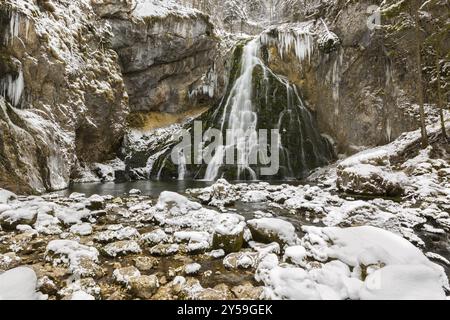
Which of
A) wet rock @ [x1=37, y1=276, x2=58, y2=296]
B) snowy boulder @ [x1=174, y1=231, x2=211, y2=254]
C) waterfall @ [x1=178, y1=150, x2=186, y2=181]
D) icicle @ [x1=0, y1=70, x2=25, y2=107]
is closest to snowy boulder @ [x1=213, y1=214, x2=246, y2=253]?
snowy boulder @ [x1=174, y1=231, x2=211, y2=254]

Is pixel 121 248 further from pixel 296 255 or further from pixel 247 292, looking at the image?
pixel 296 255

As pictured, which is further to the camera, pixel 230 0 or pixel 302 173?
pixel 230 0

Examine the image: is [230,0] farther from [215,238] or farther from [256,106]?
[215,238]

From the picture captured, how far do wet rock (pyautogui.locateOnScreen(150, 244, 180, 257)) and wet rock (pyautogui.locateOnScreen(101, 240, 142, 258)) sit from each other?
10.5 inches

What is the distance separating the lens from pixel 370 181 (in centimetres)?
903

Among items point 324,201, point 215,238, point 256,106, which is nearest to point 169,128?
point 256,106

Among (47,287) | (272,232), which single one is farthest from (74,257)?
(272,232)

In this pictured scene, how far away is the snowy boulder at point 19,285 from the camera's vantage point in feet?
9.32

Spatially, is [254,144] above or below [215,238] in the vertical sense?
above

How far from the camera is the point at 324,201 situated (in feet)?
26.7

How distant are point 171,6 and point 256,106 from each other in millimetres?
11250

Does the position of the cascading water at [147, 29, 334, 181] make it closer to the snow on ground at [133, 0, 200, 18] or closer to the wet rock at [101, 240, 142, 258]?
the snow on ground at [133, 0, 200, 18]

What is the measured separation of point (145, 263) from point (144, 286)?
719mm

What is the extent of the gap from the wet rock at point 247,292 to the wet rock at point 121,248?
193 cm
